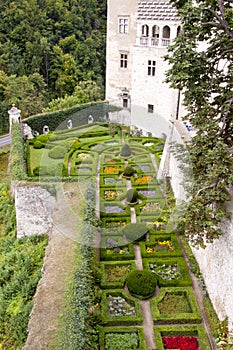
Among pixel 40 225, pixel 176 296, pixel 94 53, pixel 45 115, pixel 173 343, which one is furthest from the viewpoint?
pixel 94 53

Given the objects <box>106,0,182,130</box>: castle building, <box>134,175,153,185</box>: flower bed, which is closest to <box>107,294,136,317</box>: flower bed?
<box>134,175,153,185</box>: flower bed

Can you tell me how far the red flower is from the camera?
11970mm

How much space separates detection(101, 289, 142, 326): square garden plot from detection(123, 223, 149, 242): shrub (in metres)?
3.04

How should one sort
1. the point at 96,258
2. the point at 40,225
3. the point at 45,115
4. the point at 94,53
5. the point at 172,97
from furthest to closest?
1. the point at 94,53
2. the point at 45,115
3. the point at 172,97
4. the point at 40,225
5. the point at 96,258

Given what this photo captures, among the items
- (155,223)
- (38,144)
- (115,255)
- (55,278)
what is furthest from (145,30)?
(55,278)

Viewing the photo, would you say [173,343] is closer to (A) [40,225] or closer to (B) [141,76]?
(A) [40,225]

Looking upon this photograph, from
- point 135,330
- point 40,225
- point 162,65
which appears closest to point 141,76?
point 162,65

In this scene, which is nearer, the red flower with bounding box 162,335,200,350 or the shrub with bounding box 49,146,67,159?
the red flower with bounding box 162,335,200,350

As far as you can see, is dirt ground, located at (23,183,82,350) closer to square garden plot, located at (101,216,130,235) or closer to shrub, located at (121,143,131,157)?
square garden plot, located at (101,216,130,235)

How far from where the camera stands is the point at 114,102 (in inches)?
1298

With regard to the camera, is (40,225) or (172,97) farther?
(172,97)

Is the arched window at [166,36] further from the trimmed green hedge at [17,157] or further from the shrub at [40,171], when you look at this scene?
the shrub at [40,171]

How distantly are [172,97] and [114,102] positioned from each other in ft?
23.8

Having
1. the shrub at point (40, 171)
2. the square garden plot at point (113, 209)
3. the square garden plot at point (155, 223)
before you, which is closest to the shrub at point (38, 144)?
the shrub at point (40, 171)
